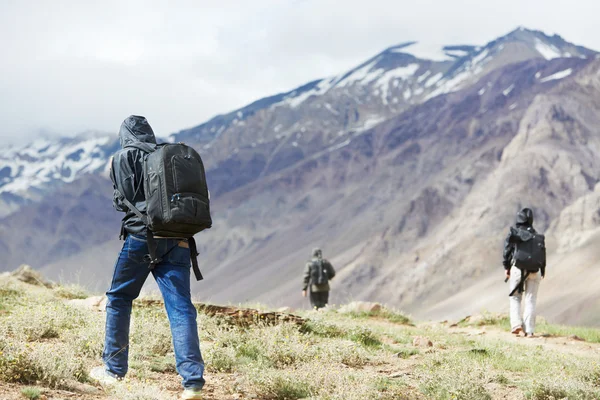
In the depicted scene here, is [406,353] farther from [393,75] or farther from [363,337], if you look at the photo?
[393,75]

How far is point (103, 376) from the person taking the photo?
5.14 metres

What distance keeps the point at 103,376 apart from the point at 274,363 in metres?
1.64

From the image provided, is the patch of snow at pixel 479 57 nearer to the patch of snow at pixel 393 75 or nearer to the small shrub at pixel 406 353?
the patch of snow at pixel 393 75

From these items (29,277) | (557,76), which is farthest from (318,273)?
(557,76)

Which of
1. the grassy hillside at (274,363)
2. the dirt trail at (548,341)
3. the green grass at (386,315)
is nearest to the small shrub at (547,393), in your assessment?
the grassy hillside at (274,363)

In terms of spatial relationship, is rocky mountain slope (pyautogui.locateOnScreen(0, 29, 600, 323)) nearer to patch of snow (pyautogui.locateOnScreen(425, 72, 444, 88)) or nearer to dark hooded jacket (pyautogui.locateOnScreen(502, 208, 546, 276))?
patch of snow (pyautogui.locateOnScreen(425, 72, 444, 88))

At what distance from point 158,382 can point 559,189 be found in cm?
8900

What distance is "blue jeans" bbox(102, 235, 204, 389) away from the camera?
4.82 metres

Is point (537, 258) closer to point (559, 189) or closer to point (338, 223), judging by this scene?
point (559, 189)

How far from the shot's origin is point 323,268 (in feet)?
54.8

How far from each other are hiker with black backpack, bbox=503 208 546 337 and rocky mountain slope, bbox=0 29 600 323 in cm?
2708

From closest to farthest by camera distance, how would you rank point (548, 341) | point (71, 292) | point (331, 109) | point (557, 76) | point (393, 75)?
point (71, 292) → point (548, 341) → point (557, 76) → point (331, 109) → point (393, 75)

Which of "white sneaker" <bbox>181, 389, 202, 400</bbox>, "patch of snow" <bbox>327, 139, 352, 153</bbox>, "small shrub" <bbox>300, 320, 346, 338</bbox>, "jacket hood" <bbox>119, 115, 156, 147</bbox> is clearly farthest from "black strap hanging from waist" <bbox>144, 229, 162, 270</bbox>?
"patch of snow" <bbox>327, 139, 352, 153</bbox>

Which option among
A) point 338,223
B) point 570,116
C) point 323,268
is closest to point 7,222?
point 338,223
